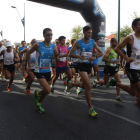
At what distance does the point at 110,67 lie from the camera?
223 inches

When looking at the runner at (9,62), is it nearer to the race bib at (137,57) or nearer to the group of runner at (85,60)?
the group of runner at (85,60)

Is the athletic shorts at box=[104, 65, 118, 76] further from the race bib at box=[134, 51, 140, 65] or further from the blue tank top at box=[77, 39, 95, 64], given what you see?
the race bib at box=[134, 51, 140, 65]

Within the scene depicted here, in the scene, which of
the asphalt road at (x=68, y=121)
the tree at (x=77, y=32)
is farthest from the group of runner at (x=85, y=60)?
the tree at (x=77, y=32)

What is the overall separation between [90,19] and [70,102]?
372 inches

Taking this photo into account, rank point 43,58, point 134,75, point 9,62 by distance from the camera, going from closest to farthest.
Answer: point 134,75
point 43,58
point 9,62

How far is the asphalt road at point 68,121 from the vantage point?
10.5 ft

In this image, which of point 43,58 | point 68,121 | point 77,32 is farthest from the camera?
point 77,32

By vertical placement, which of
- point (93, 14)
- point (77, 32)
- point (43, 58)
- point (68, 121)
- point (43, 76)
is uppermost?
point (77, 32)

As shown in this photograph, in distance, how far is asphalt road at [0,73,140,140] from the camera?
3205 millimetres

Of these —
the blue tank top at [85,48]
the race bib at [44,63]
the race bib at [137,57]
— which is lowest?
the race bib at [44,63]

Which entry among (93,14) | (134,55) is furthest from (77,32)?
(134,55)

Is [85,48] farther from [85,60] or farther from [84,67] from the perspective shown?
[84,67]

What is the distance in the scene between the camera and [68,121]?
3918 mm

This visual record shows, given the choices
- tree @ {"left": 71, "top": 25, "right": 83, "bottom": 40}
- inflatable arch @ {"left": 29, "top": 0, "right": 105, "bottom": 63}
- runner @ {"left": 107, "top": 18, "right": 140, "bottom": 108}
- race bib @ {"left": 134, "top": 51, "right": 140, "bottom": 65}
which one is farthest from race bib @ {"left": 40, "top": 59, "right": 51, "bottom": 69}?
tree @ {"left": 71, "top": 25, "right": 83, "bottom": 40}
